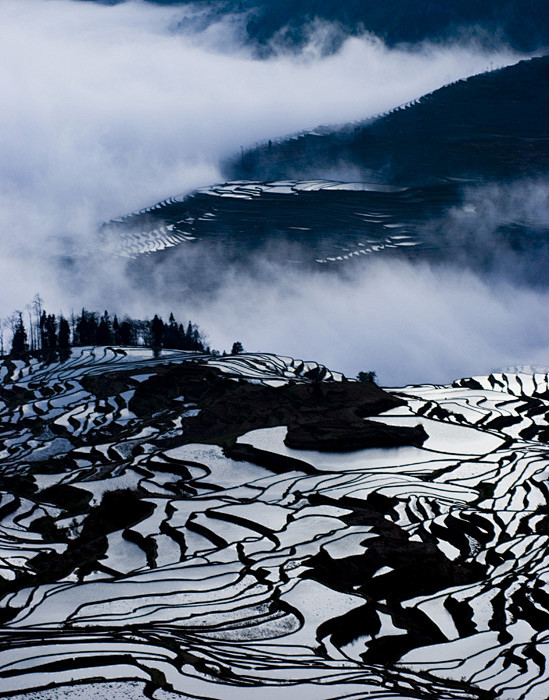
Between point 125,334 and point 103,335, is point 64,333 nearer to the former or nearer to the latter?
point 103,335

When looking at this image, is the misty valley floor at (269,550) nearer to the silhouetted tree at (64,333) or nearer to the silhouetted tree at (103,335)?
the silhouetted tree at (64,333)

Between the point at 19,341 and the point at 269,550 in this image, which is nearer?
the point at 269,550

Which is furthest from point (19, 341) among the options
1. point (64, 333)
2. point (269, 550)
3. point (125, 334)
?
point (269, 550)

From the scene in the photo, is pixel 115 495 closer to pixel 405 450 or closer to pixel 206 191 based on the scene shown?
pixel 405 450

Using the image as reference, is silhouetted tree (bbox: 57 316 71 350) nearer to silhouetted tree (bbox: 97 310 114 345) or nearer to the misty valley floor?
silhouetted tree (bbox: 97 310 114 345)

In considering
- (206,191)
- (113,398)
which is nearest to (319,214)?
(206,191)

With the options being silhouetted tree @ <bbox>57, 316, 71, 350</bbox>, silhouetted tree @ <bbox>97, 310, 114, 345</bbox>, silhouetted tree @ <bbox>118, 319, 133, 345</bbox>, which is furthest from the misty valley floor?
silhouetted tree @ <bbox>118, 319, 133, 345</bbox>

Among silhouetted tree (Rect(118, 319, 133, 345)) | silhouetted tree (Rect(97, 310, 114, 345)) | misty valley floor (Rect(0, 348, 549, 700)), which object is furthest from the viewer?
silhouetted tree (Rect(118, 319, 133, 345))

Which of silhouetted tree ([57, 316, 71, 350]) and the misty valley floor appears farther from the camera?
silhouetted tree ([57, 316, 71, 350])
